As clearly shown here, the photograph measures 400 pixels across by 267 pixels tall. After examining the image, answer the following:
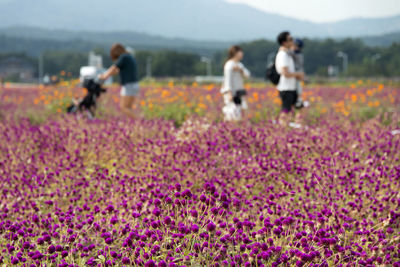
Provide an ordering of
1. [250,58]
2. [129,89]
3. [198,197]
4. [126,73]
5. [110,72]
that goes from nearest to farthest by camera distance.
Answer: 1. [198,197]
2. [110,72]
3. [126,73]
4. [129,89]
5. [250,58]

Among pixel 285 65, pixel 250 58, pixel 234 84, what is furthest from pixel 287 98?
pixel 250 58

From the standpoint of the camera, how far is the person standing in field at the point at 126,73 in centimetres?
883

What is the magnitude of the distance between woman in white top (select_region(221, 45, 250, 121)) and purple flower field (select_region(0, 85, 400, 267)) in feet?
4.18

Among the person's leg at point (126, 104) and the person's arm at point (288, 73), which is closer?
the person's arm at point (288, 73)

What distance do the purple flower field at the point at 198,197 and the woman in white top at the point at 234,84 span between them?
1274 millimetres

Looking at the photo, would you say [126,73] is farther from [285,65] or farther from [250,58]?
[250,58]

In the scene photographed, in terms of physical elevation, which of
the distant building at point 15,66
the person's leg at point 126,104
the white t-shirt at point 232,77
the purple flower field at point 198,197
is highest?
the distant building at point 15,66

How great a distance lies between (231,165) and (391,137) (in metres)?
2.60

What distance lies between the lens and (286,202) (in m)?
3.75

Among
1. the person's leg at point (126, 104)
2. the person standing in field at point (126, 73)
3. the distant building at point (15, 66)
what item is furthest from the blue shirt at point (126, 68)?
the distant building at point (15, 66)

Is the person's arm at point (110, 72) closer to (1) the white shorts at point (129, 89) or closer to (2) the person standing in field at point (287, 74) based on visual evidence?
(1) the white shorts at point (129, 89)

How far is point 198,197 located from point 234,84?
219 inches

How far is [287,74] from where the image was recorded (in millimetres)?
7723

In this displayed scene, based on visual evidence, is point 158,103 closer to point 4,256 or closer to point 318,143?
point 318,143
